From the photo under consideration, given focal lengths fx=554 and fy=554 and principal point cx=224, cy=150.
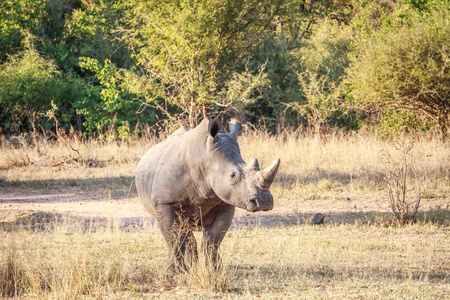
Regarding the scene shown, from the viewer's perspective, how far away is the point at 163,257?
6.91m

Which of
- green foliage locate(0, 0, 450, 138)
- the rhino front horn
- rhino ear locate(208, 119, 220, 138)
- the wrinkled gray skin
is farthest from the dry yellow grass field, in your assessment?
green foliage locate(0, 0, 450, 138)

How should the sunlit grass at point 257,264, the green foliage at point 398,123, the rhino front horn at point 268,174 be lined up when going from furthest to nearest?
1. the green foliage at point 398,123
2. the sunlit grass at point 257,264
3. the rhino front horn at point 268,174

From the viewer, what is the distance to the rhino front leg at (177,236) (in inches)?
216

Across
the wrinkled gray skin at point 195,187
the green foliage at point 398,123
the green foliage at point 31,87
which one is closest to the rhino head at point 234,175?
the wrinkled gray skin at point 195,187

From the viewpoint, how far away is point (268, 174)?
4629 millimetres

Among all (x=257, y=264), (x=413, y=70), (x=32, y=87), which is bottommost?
(x=257, y=264)

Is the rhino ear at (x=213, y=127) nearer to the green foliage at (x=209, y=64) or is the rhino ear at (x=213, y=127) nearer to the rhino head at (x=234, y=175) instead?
the rhino head at (x=234, y=175)

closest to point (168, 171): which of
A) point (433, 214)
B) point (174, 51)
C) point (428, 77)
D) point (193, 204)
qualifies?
point (193, 204)

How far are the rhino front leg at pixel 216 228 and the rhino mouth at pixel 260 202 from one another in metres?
0.86

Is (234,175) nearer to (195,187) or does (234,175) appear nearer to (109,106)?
(195,187)

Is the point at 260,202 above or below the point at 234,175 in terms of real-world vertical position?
below

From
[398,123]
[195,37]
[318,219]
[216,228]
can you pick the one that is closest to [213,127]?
[216,228]

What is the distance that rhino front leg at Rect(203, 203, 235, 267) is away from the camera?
5508mm

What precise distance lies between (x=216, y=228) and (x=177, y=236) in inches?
15.6
